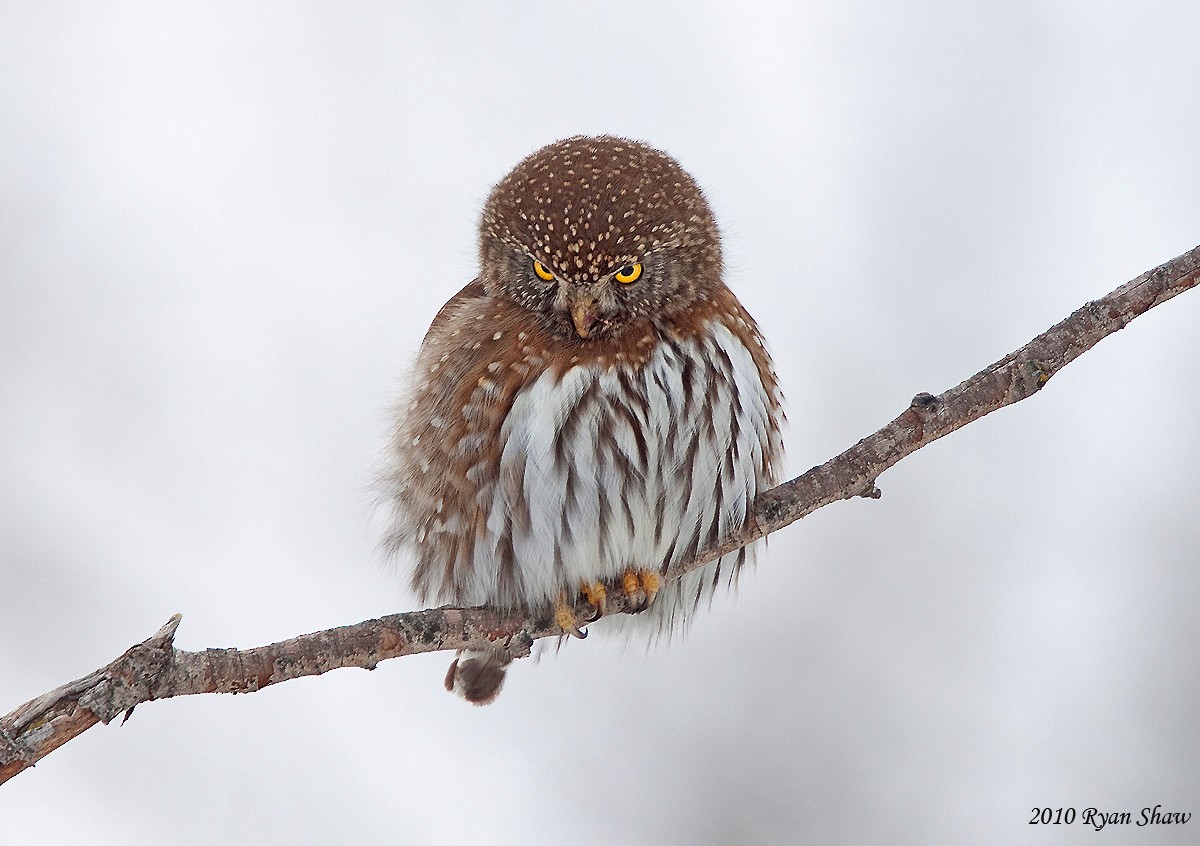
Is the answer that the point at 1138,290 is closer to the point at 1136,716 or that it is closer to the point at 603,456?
the point at 603,456

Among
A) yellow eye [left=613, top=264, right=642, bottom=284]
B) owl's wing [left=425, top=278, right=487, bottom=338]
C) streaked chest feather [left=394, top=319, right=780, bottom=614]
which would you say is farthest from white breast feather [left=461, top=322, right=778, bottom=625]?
owl's wing [left=425, top=278, right=487, bottom=338]

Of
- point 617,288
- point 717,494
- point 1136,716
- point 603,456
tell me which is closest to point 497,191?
point 617,288

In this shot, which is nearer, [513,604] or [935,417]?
[935,417]

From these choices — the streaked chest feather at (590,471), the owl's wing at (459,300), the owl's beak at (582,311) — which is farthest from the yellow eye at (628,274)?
the owl's wing at (459,300)

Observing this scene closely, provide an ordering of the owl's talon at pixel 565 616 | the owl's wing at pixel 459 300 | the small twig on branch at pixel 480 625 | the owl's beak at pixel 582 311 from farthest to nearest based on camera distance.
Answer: the owl's wing at pixel 459 300
the owl's talon at pixel 565 616
the owl's beak at pixel 582 311
the small twig on branch at pixel 480 625

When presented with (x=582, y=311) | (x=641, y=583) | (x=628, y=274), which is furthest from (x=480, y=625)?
(x=628, y=274)

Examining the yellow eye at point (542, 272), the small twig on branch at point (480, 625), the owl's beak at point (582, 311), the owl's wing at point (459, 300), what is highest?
the owl's wing at point (459, 300)

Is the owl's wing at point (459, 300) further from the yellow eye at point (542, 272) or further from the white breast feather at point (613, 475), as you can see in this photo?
the white breast feather at point (613, 475)

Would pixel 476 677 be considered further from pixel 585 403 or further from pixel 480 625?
pixel 585 403
